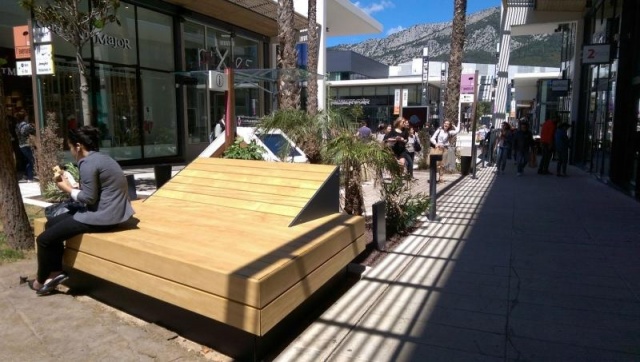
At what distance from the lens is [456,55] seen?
15758 millimetres

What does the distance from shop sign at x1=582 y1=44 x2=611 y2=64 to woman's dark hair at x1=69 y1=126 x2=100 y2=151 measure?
12.8 meters

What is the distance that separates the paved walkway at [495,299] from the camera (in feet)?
10.3

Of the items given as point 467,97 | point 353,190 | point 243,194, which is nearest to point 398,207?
point 353,190

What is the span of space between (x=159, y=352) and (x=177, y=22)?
A: 15823 mm

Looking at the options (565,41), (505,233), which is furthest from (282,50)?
(565,41)

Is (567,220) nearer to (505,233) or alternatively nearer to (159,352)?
(505,233)

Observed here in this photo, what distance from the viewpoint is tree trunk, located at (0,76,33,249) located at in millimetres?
4957

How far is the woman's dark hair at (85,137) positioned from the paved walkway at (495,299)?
2.35 m

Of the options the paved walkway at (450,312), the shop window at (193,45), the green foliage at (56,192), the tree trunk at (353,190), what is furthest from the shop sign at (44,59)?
the shop window at (193,45)

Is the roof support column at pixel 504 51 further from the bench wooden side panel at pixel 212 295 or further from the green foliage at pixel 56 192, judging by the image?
the bench wooden side panel at pixel 212 295

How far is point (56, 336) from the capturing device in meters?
3.32

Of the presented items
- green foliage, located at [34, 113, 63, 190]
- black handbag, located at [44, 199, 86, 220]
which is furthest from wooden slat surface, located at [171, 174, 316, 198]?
green foliage, located at [34, 113, 63, 190]

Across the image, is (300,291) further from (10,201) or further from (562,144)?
(562,144)

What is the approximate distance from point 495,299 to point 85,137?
147 inches
